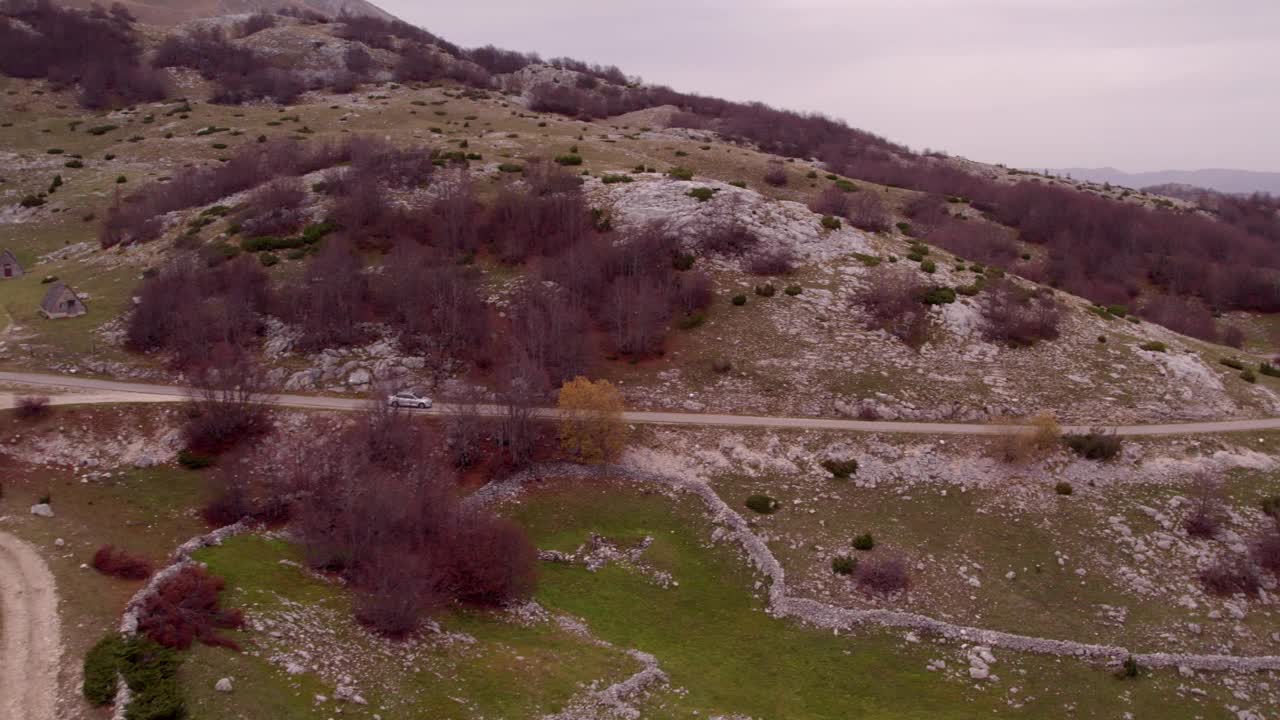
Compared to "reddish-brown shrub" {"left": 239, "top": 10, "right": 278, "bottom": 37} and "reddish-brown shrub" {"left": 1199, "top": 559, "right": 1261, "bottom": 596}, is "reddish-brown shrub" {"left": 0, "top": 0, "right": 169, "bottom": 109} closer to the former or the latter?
"reddish-brown shrub" {"left": 239, "top": 10, "right": 278, "bottom": 37}

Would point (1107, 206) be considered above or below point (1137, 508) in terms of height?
above

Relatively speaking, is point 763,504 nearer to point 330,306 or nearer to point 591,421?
point 591,421

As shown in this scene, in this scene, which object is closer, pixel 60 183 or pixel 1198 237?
pixel 60 183

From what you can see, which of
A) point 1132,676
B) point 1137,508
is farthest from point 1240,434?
point 1132,676

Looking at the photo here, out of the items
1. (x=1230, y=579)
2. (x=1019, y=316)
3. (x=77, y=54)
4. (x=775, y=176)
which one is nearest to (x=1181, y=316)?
(x=1019, y=316)

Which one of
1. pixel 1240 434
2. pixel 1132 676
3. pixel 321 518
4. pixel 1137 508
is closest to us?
pixel 1132 676

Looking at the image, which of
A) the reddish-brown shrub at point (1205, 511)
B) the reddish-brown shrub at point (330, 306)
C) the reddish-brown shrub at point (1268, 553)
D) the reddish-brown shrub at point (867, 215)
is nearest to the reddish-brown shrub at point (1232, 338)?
the reddish-brown shrub at point (867, 215)

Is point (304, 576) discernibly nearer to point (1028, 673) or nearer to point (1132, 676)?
point (1028, 673)

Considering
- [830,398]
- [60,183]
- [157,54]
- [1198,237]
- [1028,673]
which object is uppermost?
[157,54]
